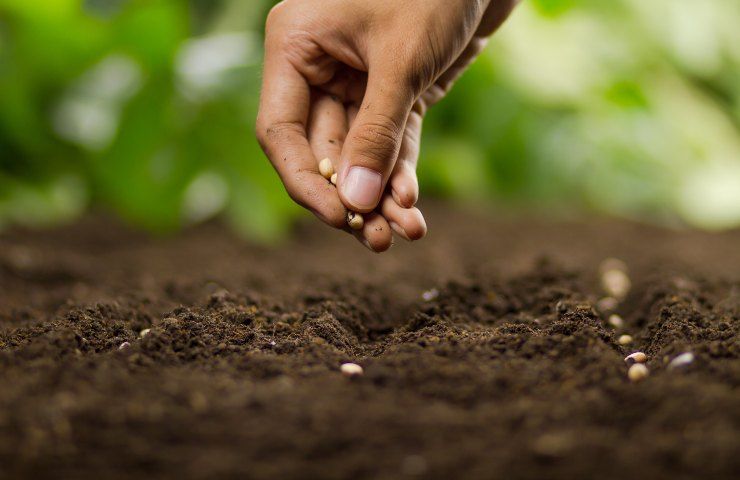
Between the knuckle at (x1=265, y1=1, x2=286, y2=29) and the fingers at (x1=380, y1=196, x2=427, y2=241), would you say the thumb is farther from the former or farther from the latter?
the knuckle at (x1=265, y1=1, x2=286, y2=29)

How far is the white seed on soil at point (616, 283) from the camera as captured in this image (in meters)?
2.01

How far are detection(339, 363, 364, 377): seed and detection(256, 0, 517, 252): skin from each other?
25 cm

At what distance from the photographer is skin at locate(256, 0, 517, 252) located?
4.10 feet

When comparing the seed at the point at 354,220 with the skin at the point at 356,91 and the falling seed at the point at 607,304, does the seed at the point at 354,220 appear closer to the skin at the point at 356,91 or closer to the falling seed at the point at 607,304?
the skin at the point at 356,91

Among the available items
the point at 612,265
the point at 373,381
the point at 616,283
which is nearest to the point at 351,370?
the point at 373,381

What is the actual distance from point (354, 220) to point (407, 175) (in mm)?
138

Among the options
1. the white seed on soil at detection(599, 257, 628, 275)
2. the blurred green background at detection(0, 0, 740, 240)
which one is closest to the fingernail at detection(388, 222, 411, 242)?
the white seed on soil at detection(599, 257, 628, 275)

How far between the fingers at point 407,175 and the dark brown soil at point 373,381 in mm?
254

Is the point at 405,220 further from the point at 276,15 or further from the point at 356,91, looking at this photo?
the point at 276,15

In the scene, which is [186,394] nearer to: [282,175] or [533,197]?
[282,175]

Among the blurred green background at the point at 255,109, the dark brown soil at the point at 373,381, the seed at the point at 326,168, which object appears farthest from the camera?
the blurred green background at the point at 255,109

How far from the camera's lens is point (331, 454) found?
94 centimetres

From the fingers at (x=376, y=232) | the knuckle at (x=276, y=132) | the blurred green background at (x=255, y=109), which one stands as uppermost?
the blurred green background at (x=255, y=109)

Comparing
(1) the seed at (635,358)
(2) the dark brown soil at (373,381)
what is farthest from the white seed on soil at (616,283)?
(1) the seed at (635,358)
